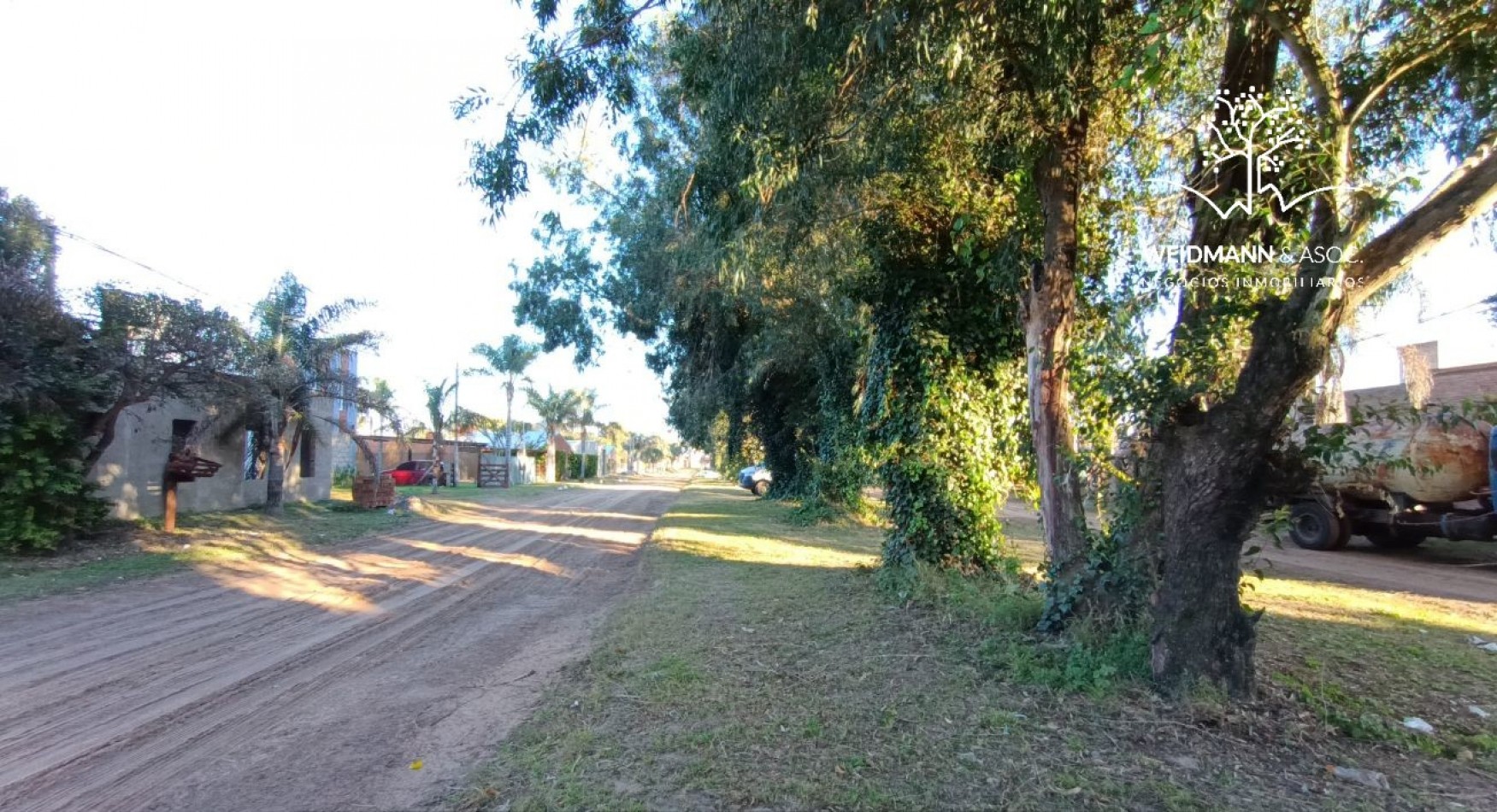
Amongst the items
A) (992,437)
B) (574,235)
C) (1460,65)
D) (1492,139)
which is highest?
(574,235)

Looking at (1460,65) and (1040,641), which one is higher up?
(1460,65)

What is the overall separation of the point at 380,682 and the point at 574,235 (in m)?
16.4

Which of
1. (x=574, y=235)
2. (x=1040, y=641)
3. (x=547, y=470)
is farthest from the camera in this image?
(x=547, y=470)

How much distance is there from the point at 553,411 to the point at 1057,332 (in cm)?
5809

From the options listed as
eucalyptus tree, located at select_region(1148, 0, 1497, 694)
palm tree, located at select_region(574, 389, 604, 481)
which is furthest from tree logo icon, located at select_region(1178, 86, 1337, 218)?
palm tree, located at select_region(574, 389, 604, 481)

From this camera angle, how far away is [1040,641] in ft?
20.9

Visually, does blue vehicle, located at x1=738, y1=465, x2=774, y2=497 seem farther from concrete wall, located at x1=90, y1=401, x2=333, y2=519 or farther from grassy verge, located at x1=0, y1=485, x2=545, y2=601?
concrete wall, located at x1=90, y1=401, x2=333, y2=519

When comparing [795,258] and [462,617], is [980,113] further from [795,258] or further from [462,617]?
[462,617]

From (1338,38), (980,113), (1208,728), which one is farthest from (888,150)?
(1208,728)

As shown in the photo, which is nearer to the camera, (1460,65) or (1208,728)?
(1208,728)

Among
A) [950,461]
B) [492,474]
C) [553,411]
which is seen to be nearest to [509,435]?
[492,474]

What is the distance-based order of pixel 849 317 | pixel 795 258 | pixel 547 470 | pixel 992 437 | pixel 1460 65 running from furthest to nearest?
1. pixel 547 470
2. pixel 849 317
3. pixel 795 258
4. pixel 992 437
5. pixel 1460 65

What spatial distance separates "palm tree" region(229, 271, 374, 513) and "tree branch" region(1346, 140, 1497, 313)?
20.2 metres

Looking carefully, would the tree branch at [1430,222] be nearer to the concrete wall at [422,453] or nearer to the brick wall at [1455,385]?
the brick wall at [1455,385]
